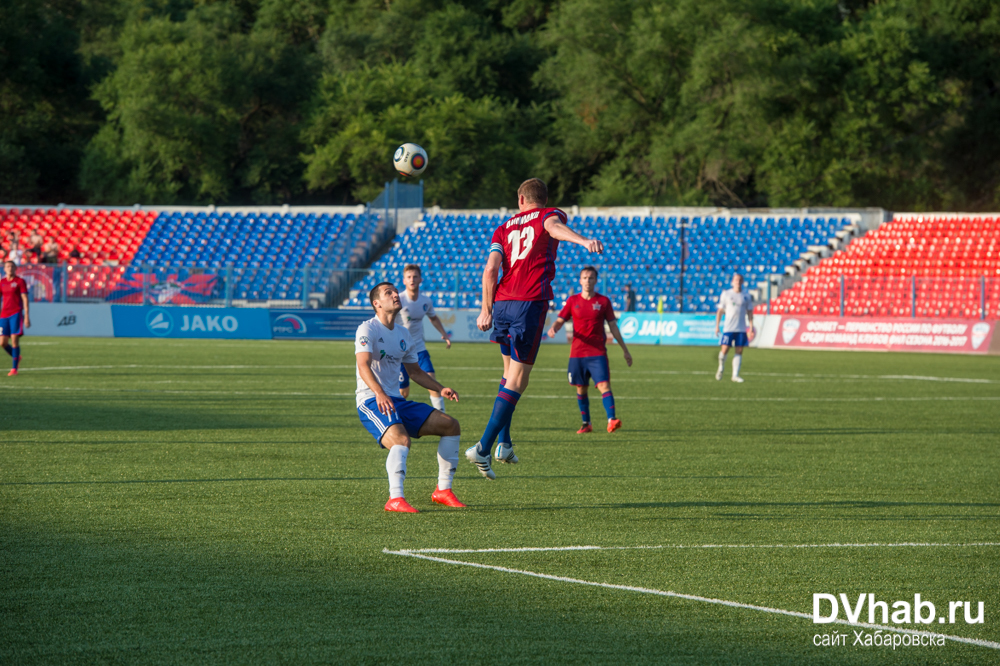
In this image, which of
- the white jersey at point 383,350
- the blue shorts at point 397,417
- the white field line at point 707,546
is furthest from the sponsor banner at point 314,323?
the white field line at point 707,546

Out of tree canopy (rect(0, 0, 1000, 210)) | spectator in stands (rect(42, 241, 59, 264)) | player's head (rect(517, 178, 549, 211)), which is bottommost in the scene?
player's head (rect(517, 178, 549, 211))

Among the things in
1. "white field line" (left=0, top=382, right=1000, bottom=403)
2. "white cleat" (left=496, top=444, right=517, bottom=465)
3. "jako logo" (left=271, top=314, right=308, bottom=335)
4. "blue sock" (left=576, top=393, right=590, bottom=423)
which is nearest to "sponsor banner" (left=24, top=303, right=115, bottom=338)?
"jako logo" (left=271, top=314, right=308, bottom=335)

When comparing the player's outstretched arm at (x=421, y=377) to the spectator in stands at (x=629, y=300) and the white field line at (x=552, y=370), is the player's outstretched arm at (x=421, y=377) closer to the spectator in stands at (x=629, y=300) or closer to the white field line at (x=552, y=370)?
the white field line at (x=552, y=370)

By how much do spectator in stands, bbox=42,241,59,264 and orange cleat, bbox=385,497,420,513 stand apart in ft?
125

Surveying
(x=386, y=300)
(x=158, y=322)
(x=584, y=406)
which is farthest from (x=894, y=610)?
(x=158, y=322)

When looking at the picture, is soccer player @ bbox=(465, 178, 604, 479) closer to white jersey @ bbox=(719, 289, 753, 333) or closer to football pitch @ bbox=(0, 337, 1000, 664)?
football pitch @ bbox=(0, 337, 1000, 664)

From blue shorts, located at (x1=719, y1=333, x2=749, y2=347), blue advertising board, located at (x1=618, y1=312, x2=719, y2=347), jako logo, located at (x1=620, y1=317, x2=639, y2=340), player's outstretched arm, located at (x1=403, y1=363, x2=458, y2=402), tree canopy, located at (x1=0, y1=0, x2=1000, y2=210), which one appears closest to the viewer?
player's outstretched arm, located at (x1=403, y1=363, x2=458, y2=402)

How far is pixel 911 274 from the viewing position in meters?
38.2

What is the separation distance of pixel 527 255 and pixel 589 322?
15.2 feet

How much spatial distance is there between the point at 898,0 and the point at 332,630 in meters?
56.6

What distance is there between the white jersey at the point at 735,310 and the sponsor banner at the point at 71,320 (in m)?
21.9

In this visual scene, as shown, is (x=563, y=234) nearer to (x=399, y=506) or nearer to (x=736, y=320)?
(x=399, y=506)

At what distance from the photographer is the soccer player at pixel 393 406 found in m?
7.57

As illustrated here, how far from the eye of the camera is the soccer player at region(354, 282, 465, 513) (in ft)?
24.8
